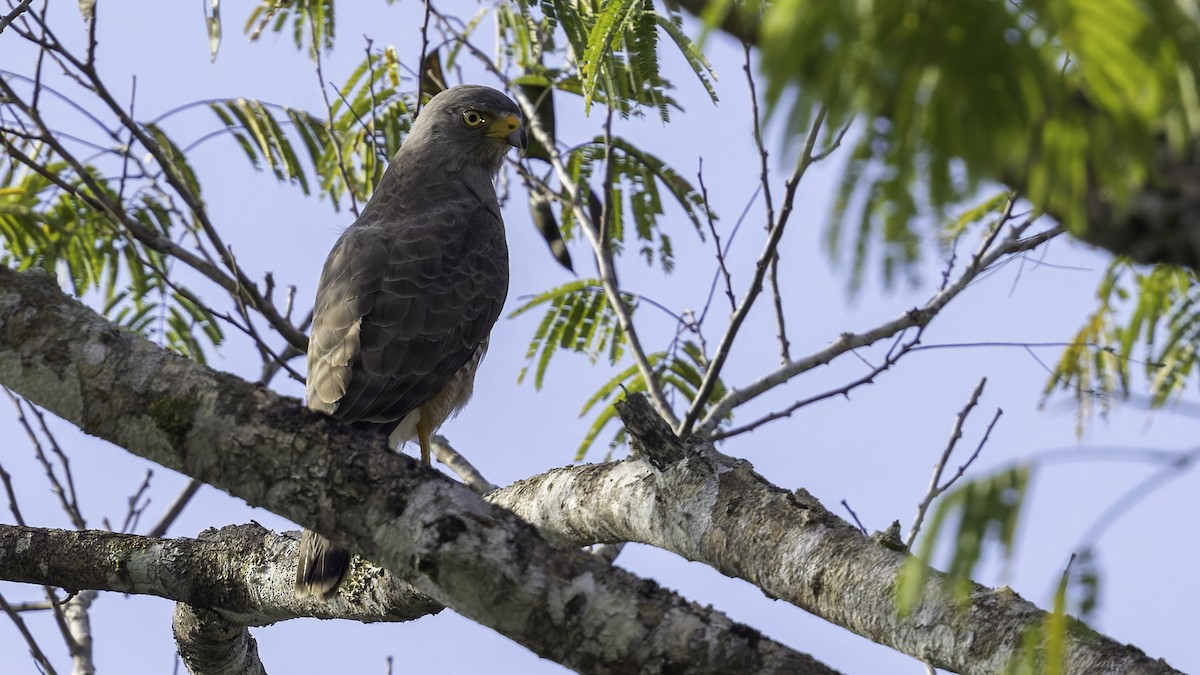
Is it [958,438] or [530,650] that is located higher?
[958,438]

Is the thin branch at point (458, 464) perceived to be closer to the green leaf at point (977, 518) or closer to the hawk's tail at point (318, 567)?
the hawk's tail at point (318, 567)

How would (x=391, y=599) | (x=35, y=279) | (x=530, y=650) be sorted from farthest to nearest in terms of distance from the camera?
1. (x=391, y=599)
2. (x=35, y=279)
3. (x=530, y=650)

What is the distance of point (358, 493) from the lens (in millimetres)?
2361

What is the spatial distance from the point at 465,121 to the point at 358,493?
4.10 m

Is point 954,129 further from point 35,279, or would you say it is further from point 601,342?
point 601,342

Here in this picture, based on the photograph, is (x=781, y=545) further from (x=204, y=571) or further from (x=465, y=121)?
(x=465, y=121)

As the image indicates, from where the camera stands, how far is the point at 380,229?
5621 millimetres

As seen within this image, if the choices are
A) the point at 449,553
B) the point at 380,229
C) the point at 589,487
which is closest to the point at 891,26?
the point at 449,553

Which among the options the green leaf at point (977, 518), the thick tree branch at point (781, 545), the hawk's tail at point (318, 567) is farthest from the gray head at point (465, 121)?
the green leaf at point (977, 518)

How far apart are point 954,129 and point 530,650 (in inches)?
55.9

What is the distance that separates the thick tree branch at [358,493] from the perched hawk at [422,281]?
2.16 meters

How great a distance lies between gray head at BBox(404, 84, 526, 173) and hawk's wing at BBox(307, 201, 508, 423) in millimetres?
427

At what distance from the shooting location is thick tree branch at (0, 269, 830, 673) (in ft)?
6.99

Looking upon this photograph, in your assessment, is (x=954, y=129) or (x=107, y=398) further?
(x=107, y=398)
